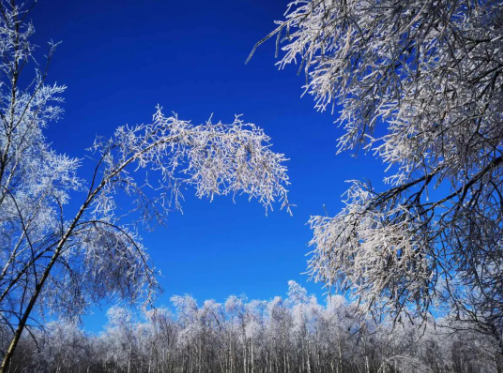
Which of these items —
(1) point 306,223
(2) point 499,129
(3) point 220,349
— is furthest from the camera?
(3) point 220,349

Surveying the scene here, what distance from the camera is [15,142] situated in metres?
5.09

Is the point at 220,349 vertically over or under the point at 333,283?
over

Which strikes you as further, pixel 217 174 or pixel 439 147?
pixel 217 174

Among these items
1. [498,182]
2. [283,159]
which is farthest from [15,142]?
[498,182]

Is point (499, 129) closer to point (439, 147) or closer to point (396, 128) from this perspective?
point (439, 147)

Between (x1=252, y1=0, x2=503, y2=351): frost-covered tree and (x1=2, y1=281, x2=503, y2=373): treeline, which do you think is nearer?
(x1=252, y1=0, x2=503, y2=351): frost-covered tree

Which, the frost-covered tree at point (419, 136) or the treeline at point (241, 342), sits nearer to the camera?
the frost-covered tree at point (419, 136)

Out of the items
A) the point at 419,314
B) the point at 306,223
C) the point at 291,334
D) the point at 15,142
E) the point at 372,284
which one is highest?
the point at 291,334

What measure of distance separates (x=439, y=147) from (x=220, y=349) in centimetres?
3697

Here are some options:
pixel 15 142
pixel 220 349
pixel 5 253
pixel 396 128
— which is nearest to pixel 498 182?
pixel 396 128

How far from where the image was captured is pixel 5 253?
6.86 meters

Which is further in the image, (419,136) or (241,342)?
(241,342)

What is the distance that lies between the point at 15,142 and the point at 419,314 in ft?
19.1

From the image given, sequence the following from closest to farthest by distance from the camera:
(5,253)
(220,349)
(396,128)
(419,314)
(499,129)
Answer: (499,129) < (419,314) < (396,128) < (5,253) < (220,349)
